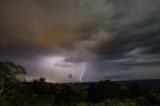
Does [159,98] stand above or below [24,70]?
below

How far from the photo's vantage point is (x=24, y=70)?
8181cm

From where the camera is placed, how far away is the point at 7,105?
62969 mm

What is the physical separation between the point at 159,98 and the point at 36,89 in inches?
1986

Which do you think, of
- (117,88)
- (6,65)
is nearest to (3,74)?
(6,65)

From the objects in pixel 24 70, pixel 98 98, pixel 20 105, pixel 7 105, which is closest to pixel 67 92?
pixel 98 98

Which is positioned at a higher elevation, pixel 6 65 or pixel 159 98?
pixel 6 65

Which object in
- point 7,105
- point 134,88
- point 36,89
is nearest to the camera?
point 7,105

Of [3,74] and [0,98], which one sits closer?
[0,98]

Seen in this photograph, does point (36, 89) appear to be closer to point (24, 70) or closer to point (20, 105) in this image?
point (24, 70)

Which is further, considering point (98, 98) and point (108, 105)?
point (98, 98)

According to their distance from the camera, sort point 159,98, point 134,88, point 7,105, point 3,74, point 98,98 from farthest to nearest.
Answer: point 134,88 → point 98,98 → point 3,74 → point 159,98 → point 7,105

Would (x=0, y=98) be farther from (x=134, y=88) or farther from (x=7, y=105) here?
(x=134, y=88)

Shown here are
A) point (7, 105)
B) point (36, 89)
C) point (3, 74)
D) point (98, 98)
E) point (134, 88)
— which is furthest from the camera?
point (36, 89)

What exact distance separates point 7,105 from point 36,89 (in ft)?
141
